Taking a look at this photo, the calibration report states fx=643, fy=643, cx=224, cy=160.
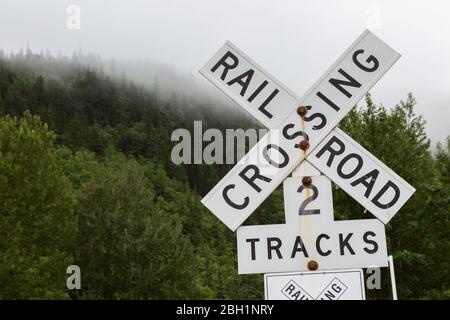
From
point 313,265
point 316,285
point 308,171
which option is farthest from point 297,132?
point 316,285

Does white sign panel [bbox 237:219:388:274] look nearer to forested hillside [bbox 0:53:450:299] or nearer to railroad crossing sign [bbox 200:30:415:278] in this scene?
railroad crossing sign [bbox 200:30:415:278]

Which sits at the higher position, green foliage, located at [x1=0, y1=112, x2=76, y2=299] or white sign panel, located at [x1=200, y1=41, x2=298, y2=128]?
green foliage, located at [x1=0, y1=112, x2=76, y2=299]

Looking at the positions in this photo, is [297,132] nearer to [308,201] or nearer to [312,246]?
[308,201]

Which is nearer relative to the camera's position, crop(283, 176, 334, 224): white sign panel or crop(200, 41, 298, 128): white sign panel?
crop(283, 176, 334, 224): white sign panel

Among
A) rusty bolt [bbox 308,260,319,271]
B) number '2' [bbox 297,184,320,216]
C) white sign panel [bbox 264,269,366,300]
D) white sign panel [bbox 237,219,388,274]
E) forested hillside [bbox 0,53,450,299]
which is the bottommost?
white sign panel [bbox 264,269,366,300]

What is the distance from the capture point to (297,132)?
4.13 m

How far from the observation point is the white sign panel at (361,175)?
156 inches

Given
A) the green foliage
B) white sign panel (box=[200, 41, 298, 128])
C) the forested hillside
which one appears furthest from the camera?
the green foliage

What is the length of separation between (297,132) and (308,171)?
261 mm

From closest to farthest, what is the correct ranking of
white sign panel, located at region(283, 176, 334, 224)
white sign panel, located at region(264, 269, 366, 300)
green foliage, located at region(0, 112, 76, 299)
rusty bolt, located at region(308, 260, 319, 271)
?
white sign panel, located at region(264, 269, 366, 300), rusty bolt, located at region(308, 260, 319, 271), white sign panel, located at region(283, 176, 334, 224), green foliage, located at region(0, 112, 76, 299)

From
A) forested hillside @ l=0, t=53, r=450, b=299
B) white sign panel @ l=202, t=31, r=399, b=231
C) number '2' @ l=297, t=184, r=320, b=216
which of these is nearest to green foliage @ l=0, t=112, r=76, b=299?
forested hillside @ l=0, t=53, r=450, b=299

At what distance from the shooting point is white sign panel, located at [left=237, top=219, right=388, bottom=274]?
154 inches

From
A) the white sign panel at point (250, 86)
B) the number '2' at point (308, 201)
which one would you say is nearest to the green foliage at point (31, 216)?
the white sign panel at point (250, 86)

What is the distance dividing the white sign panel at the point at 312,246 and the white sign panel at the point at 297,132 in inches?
6.7
